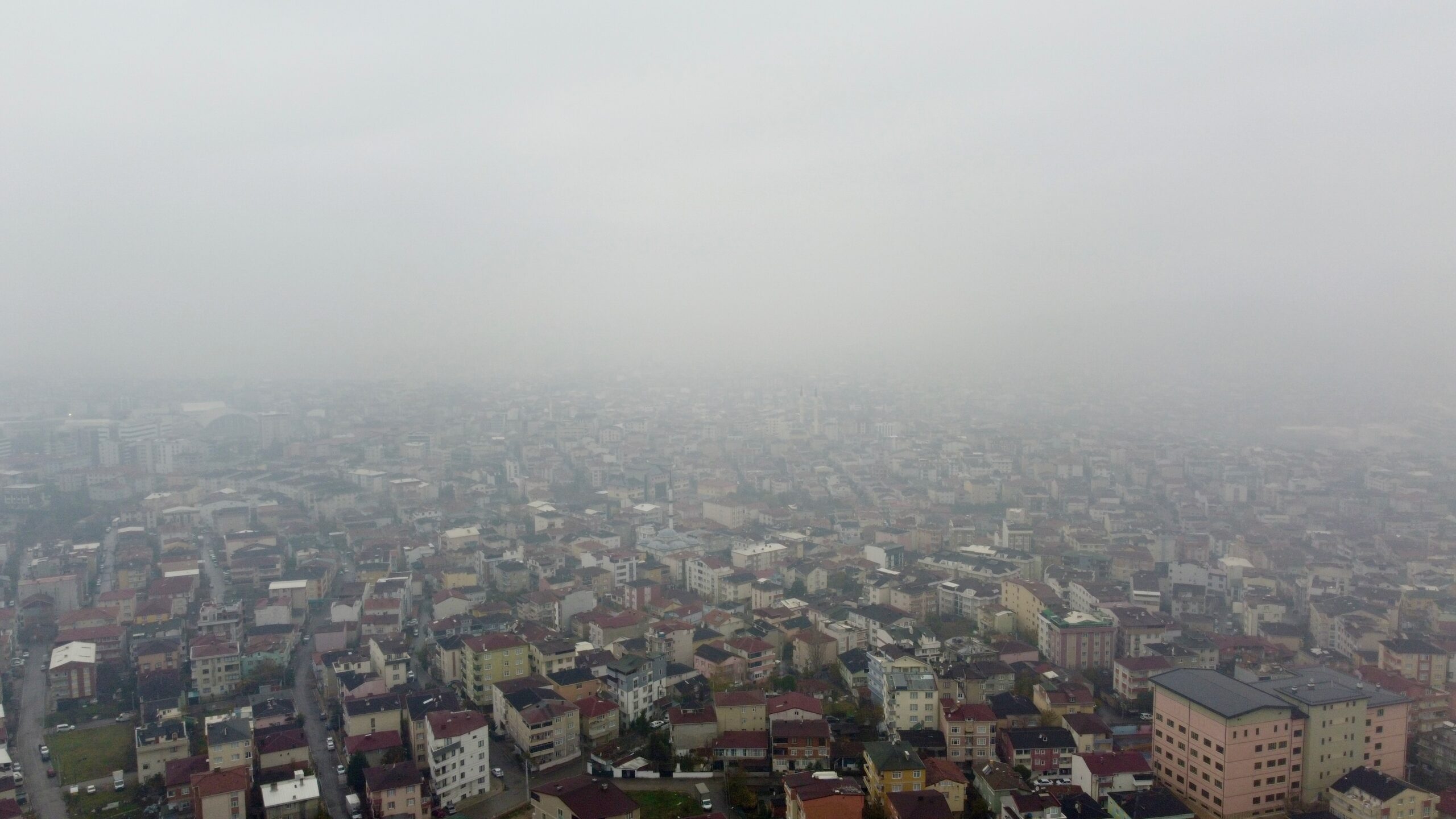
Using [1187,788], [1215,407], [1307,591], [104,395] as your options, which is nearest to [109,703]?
Answer: [1187,788]

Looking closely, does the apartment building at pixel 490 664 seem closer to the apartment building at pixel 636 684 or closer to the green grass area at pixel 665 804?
the apartment building at pixel 636 684

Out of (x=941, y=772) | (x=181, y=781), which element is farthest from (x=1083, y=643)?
(x=181, y=781)

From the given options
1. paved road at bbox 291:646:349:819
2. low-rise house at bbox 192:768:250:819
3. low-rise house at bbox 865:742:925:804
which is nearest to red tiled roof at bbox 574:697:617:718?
paved road at bbox 291:646:349:819

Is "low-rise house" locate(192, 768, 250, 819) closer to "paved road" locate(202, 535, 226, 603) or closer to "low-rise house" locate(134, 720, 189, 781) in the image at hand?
"low-rise house" locate(134, 720, 189, 781)

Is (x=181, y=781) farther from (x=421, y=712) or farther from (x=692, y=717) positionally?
(x=692, y=717)

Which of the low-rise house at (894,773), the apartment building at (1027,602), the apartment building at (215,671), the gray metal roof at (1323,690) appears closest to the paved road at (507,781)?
the low-rise house at (894,773)

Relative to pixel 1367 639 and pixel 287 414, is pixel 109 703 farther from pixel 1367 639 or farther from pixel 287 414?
pixel 287 414
